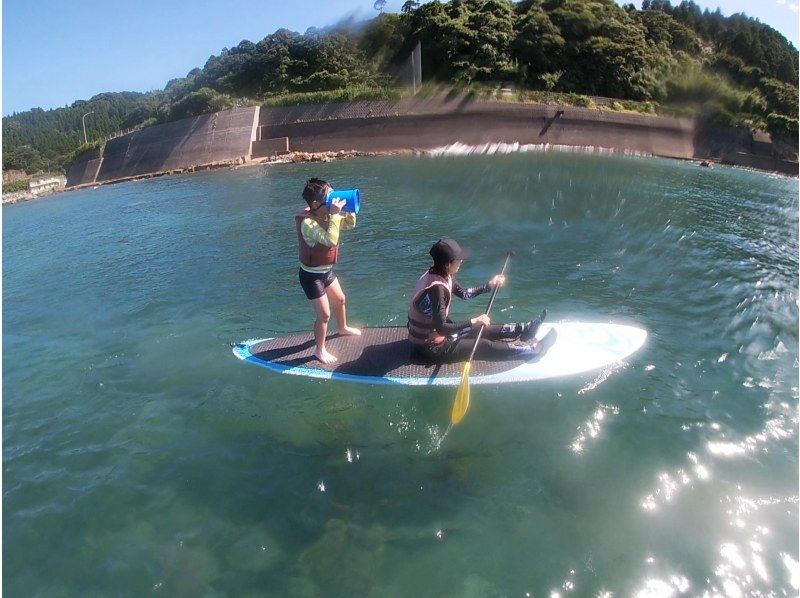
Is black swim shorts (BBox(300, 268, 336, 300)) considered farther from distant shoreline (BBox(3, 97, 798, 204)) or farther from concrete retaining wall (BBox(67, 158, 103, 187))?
concrete retaining wall (BBox(67, 158, 103, 187))

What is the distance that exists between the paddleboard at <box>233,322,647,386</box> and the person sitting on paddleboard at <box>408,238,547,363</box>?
0.48 feet

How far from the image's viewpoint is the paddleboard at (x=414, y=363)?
20.9ft

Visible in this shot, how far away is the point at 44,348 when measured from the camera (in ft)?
28.6

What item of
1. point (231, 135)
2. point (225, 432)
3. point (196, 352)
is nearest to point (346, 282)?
point (196, 352)

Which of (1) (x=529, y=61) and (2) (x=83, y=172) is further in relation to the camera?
(2) (x=83, y=172)

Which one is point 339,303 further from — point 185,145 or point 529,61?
point 529,61

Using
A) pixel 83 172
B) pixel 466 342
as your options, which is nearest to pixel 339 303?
pixel 466 342

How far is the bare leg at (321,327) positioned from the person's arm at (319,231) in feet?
2.47

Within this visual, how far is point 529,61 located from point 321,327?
1802 inches

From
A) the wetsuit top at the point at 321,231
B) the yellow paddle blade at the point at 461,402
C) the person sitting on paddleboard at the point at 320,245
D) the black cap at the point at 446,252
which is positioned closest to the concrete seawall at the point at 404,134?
the person sitting on paddleboard at the point at 320,245

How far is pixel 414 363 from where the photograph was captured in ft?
21.7

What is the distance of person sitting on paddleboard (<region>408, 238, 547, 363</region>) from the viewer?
5727mm

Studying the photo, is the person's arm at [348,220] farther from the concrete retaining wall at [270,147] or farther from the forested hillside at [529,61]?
the forested hillside at [529,61]

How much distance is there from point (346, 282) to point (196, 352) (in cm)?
372
